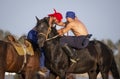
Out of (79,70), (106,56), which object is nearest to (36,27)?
(79,70)

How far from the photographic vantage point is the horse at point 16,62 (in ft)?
44.2

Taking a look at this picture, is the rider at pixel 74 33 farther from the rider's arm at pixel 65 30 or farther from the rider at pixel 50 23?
the rider at pixel 50 23

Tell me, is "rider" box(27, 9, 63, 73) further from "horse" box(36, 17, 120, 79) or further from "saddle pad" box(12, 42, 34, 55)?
"saddle pad" box(12, 42, 34, 55)

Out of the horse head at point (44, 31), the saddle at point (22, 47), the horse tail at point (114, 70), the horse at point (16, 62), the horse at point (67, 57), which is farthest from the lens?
the horse tail at point (114, 70)

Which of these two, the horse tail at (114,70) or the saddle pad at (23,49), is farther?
the horse tail at (114,70)

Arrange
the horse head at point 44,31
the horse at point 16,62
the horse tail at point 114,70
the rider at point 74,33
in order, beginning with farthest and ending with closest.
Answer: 1. the horse tail at point 114,70
2. the rider at point 74,33
3. the horse at point 16,62
4. the horse head at point 44,31

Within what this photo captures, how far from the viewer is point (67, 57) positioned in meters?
14.0

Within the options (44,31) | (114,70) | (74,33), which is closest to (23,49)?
(44,31)

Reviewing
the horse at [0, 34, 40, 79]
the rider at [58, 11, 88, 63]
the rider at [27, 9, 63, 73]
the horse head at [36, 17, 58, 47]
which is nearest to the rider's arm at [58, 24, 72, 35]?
the rider at [58, 11, 88, 63]

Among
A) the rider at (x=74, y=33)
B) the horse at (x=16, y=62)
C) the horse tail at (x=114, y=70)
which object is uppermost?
the rider at (x=74, y=33)

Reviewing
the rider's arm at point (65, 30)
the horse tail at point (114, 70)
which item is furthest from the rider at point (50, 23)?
the horse tail at point (114, 70)

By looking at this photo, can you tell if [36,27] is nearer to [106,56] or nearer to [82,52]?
[82,52]

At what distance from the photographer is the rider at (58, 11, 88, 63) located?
14062 mm

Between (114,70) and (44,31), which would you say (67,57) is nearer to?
(44,31)
